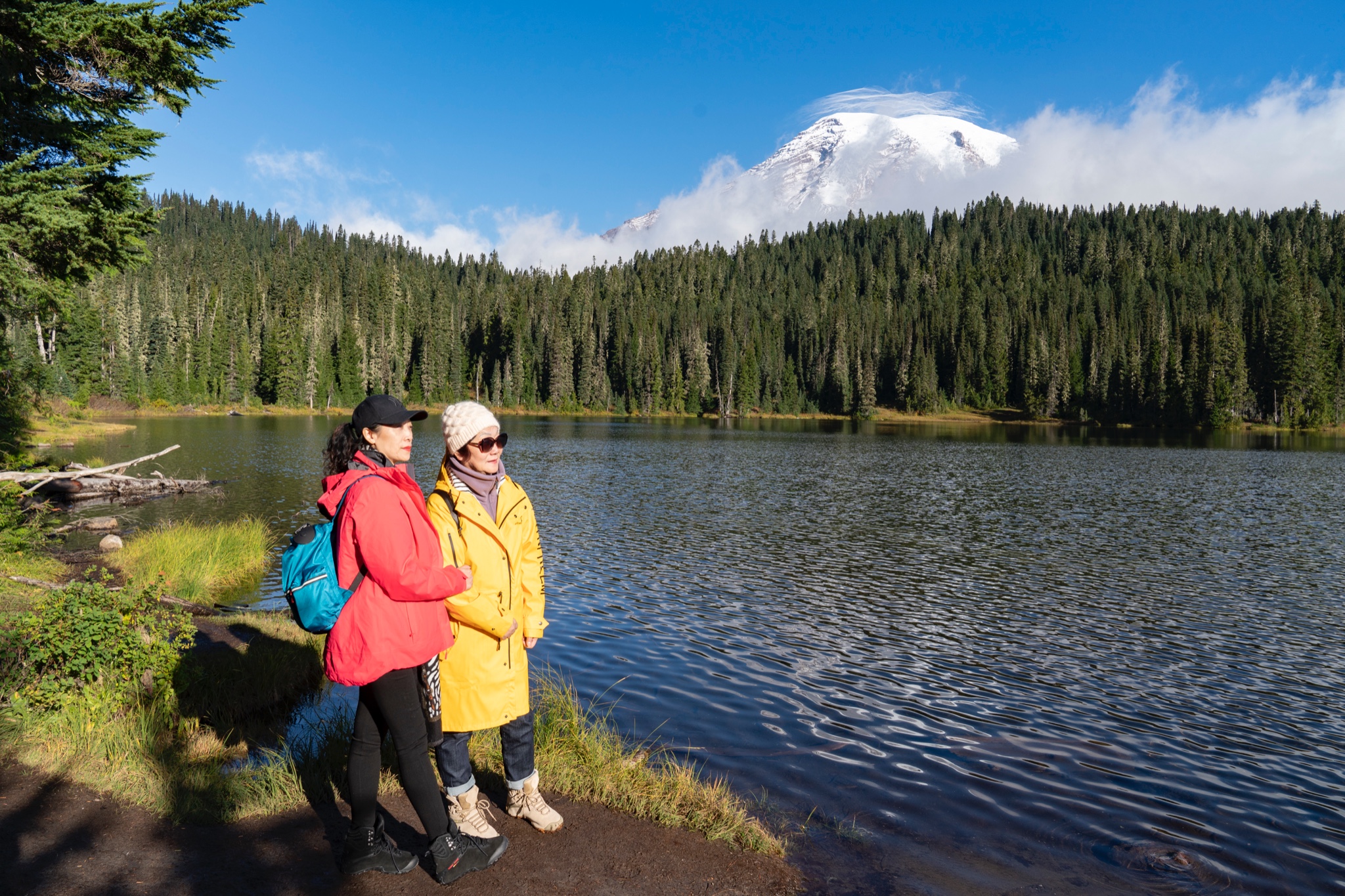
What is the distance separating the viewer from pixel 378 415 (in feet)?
15.8

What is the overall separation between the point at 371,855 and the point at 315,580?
6.14 feet

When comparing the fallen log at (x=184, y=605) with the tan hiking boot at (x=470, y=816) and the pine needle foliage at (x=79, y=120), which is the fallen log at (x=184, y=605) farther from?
the tan hiking boot at (x=470, y=816)

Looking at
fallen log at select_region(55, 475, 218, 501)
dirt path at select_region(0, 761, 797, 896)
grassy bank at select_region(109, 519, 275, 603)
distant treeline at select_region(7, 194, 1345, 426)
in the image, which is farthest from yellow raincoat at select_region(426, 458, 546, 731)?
distant treeline at select_region(7, 194, 1345, 426)

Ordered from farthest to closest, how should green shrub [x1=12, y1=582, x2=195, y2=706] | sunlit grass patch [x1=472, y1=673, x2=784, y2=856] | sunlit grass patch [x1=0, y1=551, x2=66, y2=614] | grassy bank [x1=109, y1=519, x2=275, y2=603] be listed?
grassy bank [x1=109, y1=519, x2=275, y2=603]
sunlit grass patch [x1=0, y1=551, x2=66, y2=614]
green shrub [x1=12, y1=582, x2=195, y2=706]
sunlit grass patch [x1=472, y1=673, x2=784, y2=856]

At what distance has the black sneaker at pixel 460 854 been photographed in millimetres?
4816

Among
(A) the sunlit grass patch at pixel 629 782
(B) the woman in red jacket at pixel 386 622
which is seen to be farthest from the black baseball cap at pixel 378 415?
(A) the sunlit grass patch at pixel 629 782

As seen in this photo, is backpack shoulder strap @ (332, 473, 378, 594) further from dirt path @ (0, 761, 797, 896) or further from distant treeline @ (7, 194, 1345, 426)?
distant treeline @ (7, 194, 1345, 426)

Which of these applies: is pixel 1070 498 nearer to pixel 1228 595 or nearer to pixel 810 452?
pixel 1228 595

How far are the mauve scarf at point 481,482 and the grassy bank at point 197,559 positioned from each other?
Result: 1140cm

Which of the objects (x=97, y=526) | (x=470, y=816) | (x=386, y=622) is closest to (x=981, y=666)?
(x=470, y=816)

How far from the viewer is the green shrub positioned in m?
6.94

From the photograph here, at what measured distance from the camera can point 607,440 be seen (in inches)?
2736

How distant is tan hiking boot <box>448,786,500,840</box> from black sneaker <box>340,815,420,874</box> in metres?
0.36

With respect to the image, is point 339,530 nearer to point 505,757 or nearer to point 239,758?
point 505,757
